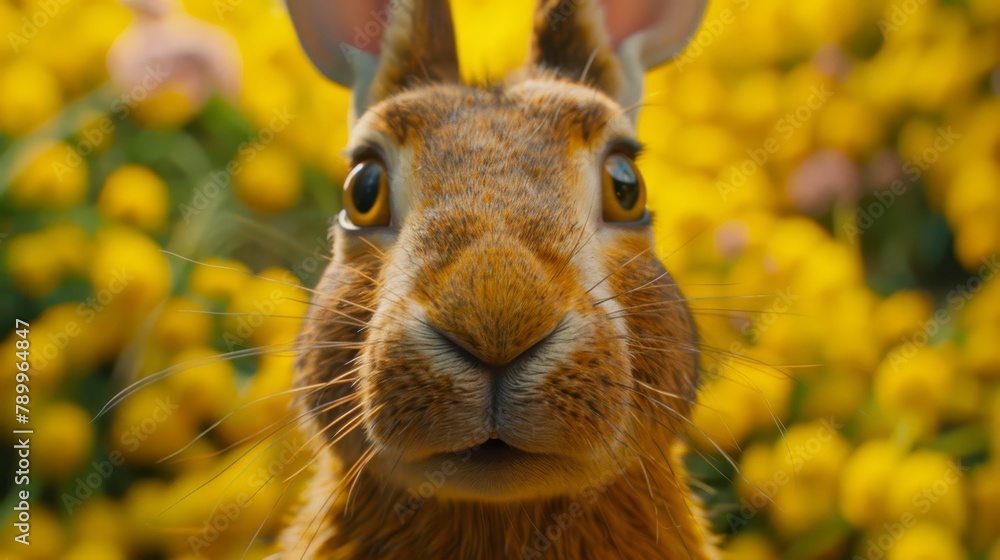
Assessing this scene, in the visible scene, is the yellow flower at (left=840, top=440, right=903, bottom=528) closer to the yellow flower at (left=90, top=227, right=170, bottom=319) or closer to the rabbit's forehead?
the rabbit's forehead

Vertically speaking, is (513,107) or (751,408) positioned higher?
(513,107)

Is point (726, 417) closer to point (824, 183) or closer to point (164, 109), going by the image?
point (824, 183)

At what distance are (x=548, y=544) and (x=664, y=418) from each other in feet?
0.40

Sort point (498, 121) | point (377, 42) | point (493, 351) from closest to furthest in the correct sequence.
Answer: point (493, 351), point (498, 121), point (377, 42)

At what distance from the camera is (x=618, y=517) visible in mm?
705

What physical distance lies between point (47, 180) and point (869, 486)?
81 centimetres

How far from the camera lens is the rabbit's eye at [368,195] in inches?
26.5

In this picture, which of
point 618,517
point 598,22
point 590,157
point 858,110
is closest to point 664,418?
point 618,517

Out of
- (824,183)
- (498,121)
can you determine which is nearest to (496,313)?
(498,121)

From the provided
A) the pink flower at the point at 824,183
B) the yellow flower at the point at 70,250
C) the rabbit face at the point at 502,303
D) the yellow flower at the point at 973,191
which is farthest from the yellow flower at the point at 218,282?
the yellow flower at the point at 973,191

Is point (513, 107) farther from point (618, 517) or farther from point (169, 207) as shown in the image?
point (169, 207)

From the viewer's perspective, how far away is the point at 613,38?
0.80m

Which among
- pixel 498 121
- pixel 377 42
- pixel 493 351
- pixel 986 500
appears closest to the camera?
pixel 493 351

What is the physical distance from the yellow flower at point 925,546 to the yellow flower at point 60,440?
738 mm
